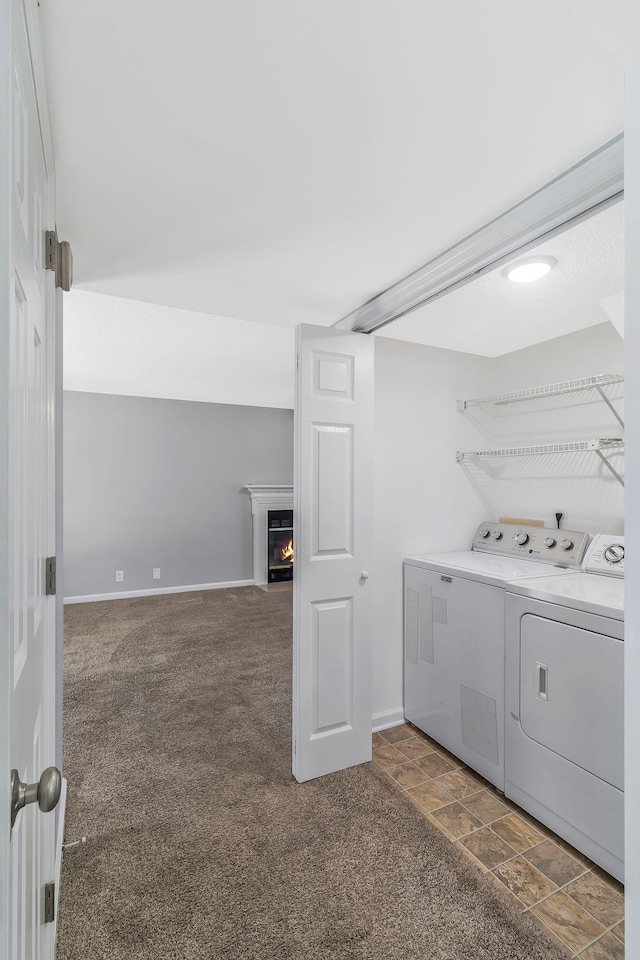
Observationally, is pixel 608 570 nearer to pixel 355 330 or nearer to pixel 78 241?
pixel 355 330

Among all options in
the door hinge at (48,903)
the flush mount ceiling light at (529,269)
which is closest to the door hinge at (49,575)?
the door hinge at (48,903)

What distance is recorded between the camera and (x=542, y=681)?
6.20 feet

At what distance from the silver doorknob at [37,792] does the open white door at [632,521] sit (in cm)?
75

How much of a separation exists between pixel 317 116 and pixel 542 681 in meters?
2.08

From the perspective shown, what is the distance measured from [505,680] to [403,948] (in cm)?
103

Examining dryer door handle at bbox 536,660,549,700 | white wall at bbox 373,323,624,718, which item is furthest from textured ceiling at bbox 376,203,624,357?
dryer door handle at bbox 536,660,549,700

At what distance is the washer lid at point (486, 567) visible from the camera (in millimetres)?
2189

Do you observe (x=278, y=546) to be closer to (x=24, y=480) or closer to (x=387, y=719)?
(x=387, y=719)

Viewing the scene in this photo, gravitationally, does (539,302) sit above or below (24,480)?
above

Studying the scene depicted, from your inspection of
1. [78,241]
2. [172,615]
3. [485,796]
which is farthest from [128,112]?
[172,615]

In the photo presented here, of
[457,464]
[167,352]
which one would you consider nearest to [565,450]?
[457,464]

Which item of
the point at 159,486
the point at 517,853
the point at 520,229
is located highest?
the point at 520,229

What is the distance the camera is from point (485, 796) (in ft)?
6.81

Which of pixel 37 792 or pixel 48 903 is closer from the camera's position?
pixel 37 792
